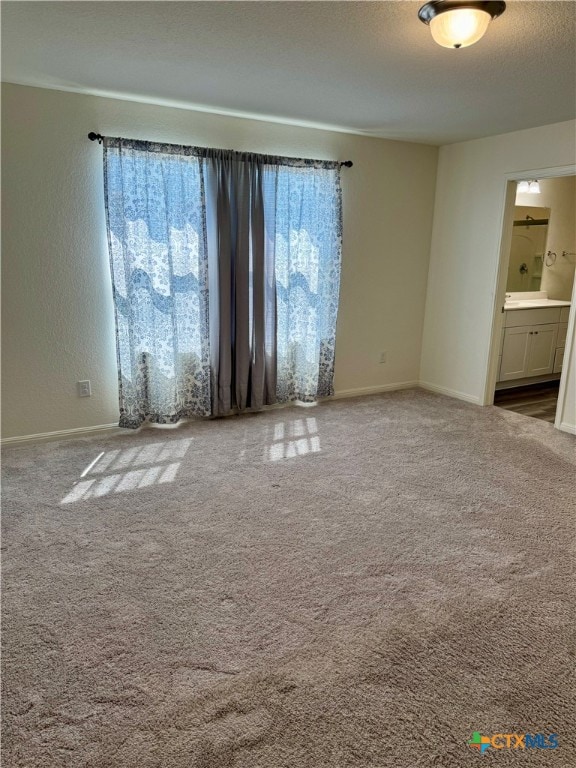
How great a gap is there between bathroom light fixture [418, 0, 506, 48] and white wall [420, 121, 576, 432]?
247 centimetres

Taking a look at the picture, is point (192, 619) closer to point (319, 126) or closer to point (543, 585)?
point (543, 585)

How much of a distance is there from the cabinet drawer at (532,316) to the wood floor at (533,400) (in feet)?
2.43

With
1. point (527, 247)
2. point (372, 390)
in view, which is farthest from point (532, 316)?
point (372, 390)

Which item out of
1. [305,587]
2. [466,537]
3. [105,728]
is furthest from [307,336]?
[105,728]

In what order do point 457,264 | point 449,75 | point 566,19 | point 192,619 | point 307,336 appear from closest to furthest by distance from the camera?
point 192,619
point 566,19
point 449,75
point 307,336
point 457,264

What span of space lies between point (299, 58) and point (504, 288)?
2.96 meters

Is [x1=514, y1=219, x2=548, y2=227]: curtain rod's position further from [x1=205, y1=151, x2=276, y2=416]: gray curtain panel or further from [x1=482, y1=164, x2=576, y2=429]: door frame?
[x1=205, y1=151, x2=276, y2=416]: gray curtain panel

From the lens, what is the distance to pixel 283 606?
215 cm

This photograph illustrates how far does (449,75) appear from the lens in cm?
294

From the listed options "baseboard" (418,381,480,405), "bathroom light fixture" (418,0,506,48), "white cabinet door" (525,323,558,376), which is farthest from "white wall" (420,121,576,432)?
"bathroom light fixture" (418,0,506,48)

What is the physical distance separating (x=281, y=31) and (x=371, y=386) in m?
3.53

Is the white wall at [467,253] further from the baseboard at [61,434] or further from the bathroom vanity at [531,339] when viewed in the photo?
the baseboard at [61,434]

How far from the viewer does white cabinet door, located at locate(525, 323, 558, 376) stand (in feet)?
18.3

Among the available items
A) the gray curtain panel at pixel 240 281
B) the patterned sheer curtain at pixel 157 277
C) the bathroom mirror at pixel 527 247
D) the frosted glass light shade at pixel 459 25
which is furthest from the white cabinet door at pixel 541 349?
the frosted glass light shade at pixel 459 25
